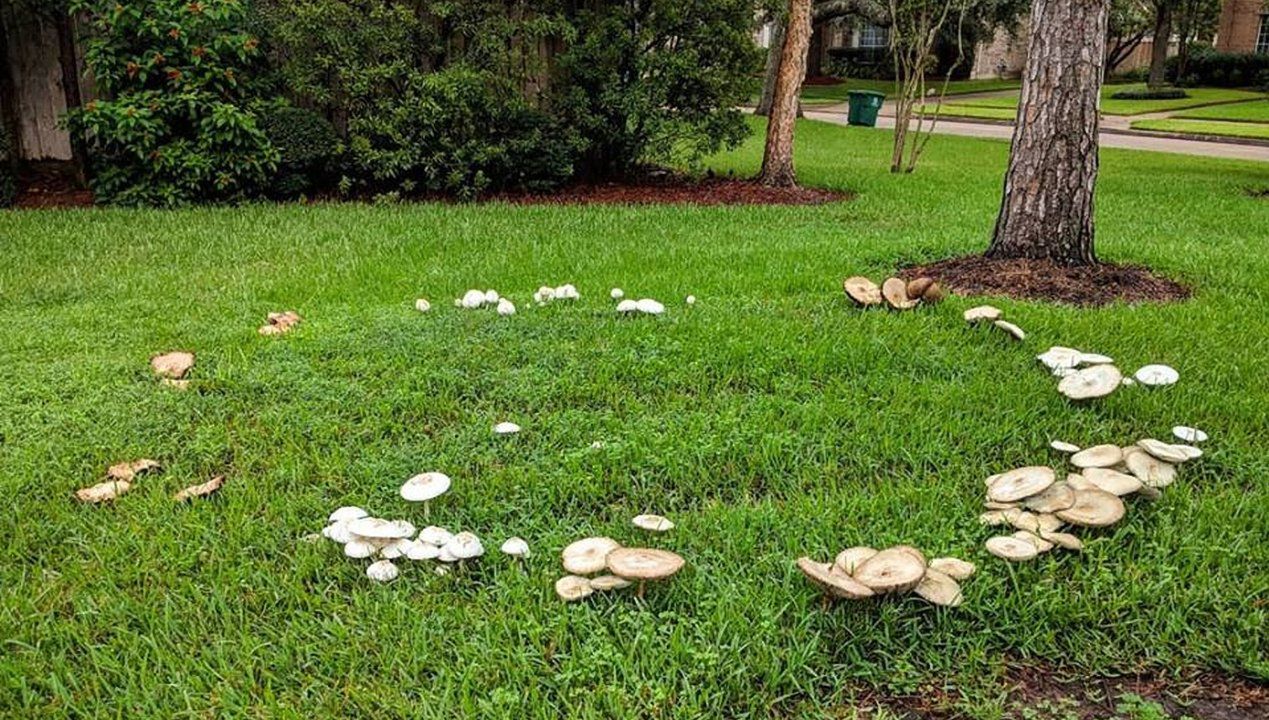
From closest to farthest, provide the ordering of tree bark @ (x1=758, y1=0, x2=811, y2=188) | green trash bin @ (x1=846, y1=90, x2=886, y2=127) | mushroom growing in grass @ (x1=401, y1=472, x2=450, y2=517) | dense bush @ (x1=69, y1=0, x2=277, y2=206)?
mushroom growing in grass @ (x1=401, y1=472, x2=450, y2=517) → dense bush @ (x1=69, y1=0, x2=277, y2=206) → tree bark @ (x1=758, y1=0, x2=811, y2=188) → green trash bin @ (x1=846, y1=90, x2=886, y2=127)

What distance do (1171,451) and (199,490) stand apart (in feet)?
9.13

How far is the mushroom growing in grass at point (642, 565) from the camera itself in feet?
6.40

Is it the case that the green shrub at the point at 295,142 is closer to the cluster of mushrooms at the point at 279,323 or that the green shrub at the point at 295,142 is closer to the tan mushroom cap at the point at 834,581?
the cluster of mushrooms at the point at 279,323

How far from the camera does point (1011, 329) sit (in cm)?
375

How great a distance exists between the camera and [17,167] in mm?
8172

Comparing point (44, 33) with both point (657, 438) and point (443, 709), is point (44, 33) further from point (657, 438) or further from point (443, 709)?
point (443, 709)

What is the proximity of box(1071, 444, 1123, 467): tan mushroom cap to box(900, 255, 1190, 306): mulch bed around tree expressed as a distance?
2197 mm

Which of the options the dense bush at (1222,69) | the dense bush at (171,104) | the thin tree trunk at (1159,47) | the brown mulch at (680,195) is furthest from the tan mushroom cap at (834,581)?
the dense bush at (1222,69)

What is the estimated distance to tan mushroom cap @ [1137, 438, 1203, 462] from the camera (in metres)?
2.50

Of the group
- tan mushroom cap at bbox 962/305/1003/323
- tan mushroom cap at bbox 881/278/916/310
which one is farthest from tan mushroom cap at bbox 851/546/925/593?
tan mushroom cap at bbox 881/278/916/310

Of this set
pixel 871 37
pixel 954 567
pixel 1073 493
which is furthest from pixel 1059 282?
pixel 871 37

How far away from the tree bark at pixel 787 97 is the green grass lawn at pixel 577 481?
394 cm

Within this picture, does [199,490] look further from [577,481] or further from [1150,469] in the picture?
[1150,469]

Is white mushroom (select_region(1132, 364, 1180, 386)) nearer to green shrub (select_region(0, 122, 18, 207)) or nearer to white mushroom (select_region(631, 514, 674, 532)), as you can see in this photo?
white mushroom (select_region(631, 514, 674, 532))
